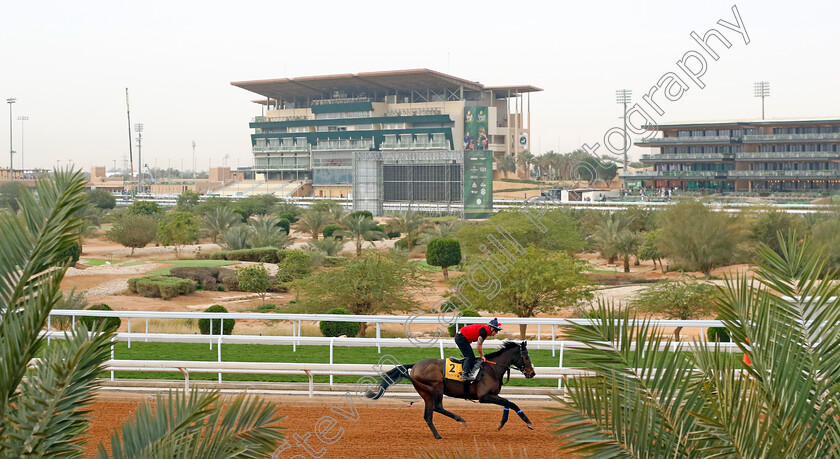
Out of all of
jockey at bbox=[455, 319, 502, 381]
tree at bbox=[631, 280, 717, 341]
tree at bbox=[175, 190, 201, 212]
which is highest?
tree at bbox=[175, 190, 201, 212]

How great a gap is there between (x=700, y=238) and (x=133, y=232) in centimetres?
2954

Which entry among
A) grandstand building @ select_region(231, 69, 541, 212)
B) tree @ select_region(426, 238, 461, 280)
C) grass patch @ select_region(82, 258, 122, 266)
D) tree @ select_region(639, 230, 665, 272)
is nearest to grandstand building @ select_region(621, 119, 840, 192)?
grandstand building @ select_region(231, 69, 541, 212)

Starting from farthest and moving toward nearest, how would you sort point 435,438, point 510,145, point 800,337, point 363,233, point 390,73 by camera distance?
point 510,145, point 390,73, point 363,233, point 435,438, point 800,337

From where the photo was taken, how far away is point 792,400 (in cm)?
397

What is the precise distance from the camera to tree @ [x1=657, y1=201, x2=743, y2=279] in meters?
38.3

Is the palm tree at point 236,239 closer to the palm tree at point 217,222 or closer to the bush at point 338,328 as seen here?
the palm tree at point 217,222

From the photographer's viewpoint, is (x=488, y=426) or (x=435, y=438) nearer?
(x=435, y=438)

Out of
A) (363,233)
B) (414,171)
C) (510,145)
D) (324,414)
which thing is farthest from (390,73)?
(324,414)

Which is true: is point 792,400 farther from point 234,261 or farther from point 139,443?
point 234,261

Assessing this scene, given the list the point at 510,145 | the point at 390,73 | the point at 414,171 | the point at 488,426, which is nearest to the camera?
the point at 488,426

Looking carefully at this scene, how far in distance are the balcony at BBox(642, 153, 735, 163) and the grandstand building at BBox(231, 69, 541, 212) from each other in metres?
29.0

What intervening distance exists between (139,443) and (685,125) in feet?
283

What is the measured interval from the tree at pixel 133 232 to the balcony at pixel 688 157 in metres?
54.5

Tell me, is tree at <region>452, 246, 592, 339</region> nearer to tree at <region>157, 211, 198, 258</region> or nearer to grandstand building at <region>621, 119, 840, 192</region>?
tree at <region>157, 211, 198, 258</region>
